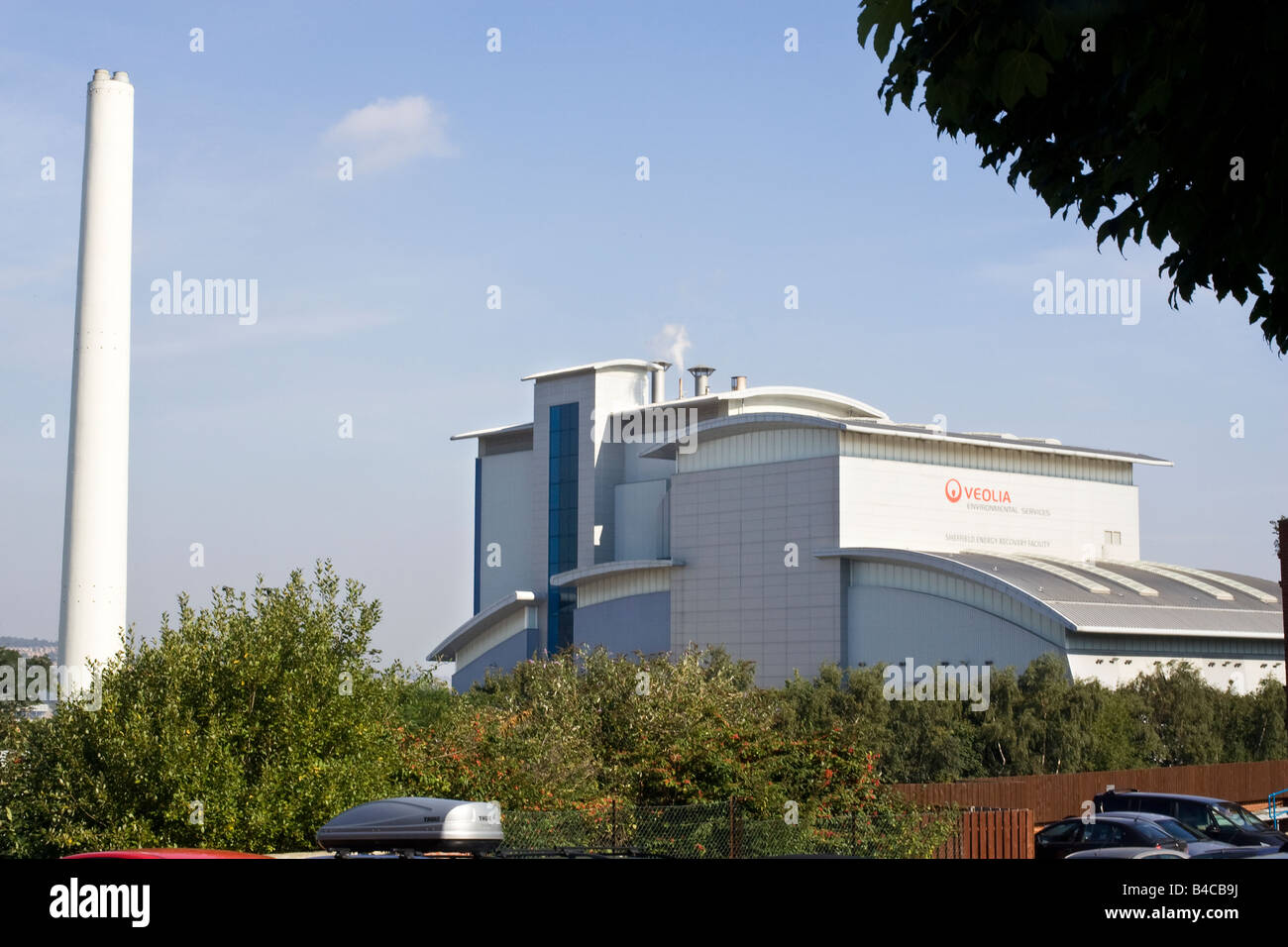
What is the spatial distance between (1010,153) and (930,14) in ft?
5.59

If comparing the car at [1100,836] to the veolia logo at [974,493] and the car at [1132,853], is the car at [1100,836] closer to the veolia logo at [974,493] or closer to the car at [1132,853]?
the car at [1132,853]

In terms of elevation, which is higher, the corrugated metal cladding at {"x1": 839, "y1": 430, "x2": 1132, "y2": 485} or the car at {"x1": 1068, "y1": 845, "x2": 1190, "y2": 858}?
the corrugated metal cladding at {"x1": 839, "y1": 430, "x2": 1132, "y2": 485}

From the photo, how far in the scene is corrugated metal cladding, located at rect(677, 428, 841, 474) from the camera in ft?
259

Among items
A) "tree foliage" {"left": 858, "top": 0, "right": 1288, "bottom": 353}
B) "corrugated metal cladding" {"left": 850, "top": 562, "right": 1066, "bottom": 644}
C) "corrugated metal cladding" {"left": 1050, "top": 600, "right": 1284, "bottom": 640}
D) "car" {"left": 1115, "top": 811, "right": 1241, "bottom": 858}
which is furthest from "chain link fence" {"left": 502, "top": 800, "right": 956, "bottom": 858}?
"corrugated metal cladding" {"left": 850, "top": 562, "right": 1066, "bottom": 644}

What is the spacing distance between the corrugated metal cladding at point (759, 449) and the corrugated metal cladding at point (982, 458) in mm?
783

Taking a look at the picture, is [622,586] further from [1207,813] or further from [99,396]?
[1207,813]

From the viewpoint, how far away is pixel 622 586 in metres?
87.0

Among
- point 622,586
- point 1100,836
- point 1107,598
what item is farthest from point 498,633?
point 1100,836

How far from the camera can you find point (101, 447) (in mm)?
41562

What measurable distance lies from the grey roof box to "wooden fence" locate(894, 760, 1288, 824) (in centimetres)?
1455

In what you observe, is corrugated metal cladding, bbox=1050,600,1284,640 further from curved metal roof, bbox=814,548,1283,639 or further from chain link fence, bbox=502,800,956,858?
chain link fence, bbox=502,800,956,858

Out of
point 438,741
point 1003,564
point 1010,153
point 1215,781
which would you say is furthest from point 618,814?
point 1003,564

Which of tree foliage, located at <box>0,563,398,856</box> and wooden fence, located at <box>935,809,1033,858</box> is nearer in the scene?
tree foliage, located at <box>0,563,398,856</box>

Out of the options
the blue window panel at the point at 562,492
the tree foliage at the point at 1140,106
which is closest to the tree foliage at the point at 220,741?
the tree foliage at the point at 1140,106
